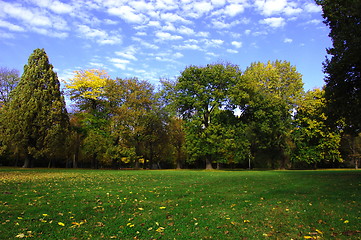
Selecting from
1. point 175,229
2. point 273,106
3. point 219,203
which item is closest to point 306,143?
point 273,106

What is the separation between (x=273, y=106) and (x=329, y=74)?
70.4 feet

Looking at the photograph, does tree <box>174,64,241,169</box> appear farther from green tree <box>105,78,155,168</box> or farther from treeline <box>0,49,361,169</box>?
green tree <box>105,78,155,168</box>

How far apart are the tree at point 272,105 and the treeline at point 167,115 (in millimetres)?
147

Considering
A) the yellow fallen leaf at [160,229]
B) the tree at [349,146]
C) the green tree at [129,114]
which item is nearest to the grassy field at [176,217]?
the yellow fallen leaf at [160,229]

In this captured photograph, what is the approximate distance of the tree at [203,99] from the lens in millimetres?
33969

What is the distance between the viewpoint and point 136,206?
8094 mm

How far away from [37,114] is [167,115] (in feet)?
61.4

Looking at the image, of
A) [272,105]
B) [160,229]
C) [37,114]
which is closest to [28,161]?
[37,114]

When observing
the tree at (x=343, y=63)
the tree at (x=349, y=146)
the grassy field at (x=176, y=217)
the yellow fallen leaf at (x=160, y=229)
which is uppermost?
the tree at (x=343, y=63)

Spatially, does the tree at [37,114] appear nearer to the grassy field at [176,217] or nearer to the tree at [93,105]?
the tree at [93,105]

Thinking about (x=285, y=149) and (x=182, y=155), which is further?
(x=182, y=155)

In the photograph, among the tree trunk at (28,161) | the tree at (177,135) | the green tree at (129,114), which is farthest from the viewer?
the tree at (177,135)

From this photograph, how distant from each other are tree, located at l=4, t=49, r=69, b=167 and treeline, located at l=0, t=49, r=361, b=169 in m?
0.12

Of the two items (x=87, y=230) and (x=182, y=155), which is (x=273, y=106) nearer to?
(x=182, y=155)
